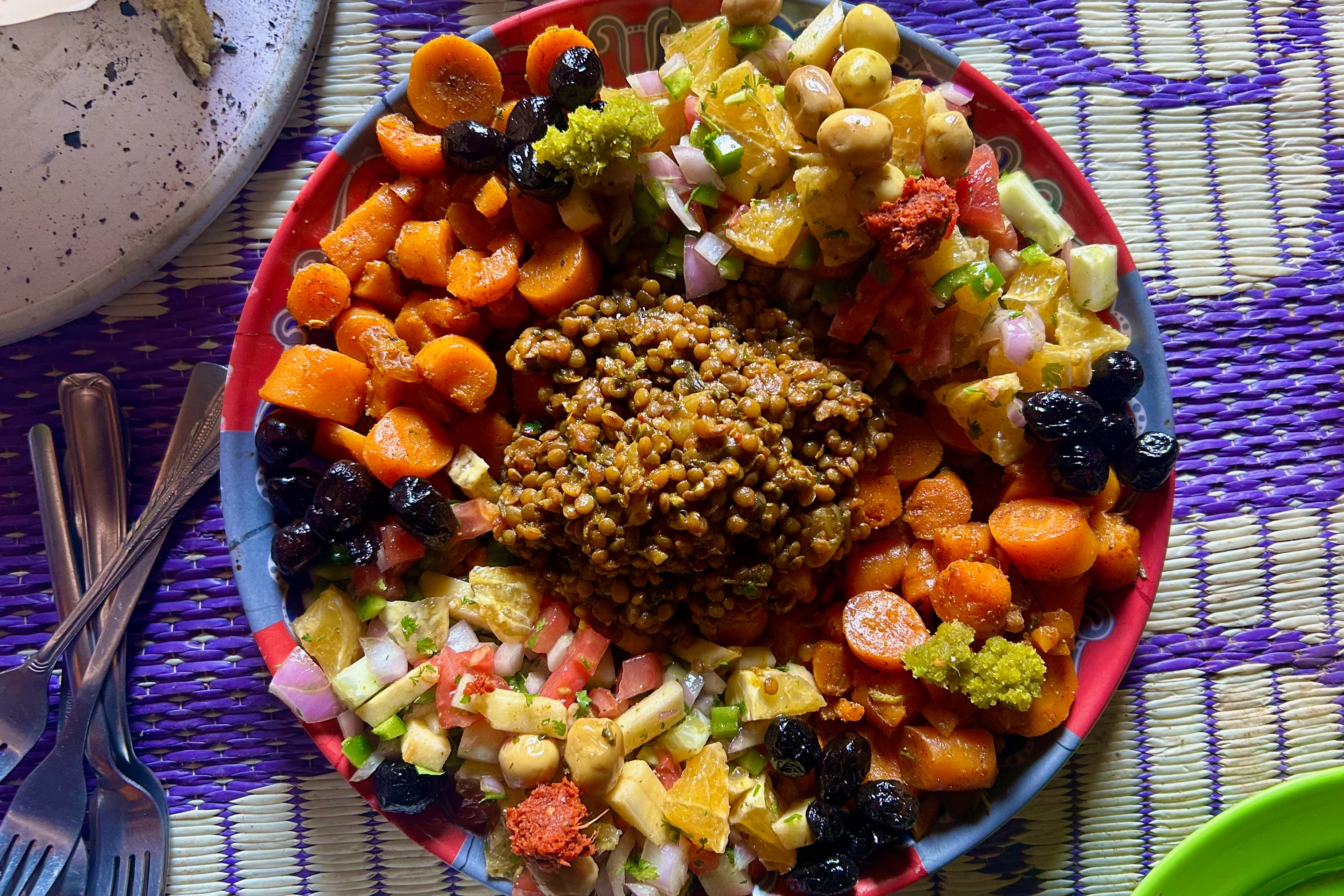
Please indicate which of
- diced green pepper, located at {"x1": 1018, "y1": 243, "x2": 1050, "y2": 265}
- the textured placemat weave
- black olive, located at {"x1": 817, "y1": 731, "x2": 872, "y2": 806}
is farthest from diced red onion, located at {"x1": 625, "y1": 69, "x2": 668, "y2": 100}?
black olive, located at {"x1": 817, "y1": 731, "x2": 872, "y2": 806}

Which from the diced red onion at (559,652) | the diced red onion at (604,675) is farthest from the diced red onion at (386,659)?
the diced red onion at (604,675)

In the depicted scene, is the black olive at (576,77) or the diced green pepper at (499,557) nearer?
the black olive at (576,77)

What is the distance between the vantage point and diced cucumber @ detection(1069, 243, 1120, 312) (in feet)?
6.35

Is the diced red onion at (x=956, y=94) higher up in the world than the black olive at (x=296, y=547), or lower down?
higher up

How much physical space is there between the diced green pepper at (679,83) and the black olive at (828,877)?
1746mm

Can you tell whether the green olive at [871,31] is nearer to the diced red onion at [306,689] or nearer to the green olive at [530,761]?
the green olive at [530,761]

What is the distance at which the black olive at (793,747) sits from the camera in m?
1.81

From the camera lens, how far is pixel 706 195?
1867mm

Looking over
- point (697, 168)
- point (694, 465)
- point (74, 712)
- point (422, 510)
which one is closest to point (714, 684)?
point (694, 465)

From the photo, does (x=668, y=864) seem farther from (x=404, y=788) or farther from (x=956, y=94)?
(x=956, y=94)

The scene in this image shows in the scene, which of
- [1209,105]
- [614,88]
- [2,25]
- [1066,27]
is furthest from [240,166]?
[1209,105]

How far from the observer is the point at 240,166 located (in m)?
2.15

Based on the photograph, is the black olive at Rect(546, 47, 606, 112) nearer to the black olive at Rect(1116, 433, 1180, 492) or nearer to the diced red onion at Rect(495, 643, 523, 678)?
the diced red onion at Rect(495, 643, 523, 678)

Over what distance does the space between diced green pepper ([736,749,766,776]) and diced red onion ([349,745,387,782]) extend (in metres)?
0.84
